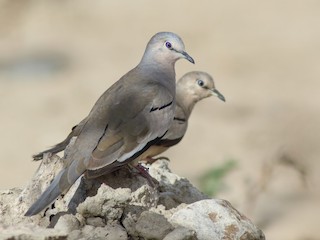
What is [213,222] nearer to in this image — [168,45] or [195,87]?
[168,45]

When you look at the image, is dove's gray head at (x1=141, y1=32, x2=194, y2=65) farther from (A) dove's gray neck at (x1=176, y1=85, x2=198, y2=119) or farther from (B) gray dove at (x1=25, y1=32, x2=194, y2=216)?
(A) dove's gray neck at (x1=176, y1=85, x2=198, y2=119)

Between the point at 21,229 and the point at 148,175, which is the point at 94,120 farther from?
the point at 21,229

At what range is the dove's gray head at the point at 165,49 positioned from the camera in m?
6.63

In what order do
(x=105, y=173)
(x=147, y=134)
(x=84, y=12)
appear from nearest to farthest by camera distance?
(x=105, y=173)
(x=147, y=134)
(x=84, y=12)

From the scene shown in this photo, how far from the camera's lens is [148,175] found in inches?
227

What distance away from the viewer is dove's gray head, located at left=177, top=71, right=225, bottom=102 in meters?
8.52

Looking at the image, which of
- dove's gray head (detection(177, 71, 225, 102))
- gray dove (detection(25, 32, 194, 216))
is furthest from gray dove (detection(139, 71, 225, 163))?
gray dove (detection(25, 32, 194, 216))

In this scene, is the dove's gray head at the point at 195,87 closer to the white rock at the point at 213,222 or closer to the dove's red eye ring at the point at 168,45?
the dove's red eye ring at the point at 168,45

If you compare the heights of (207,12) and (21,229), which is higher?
(207,12)

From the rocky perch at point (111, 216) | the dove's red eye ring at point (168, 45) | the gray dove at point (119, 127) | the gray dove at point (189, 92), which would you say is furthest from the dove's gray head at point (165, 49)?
the gray dove at point (189, 92)

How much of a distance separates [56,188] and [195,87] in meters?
3.51

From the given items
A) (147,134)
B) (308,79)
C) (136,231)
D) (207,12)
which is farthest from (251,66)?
(136,231)

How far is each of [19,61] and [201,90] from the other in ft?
18.7

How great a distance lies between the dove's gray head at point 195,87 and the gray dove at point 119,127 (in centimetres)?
201
